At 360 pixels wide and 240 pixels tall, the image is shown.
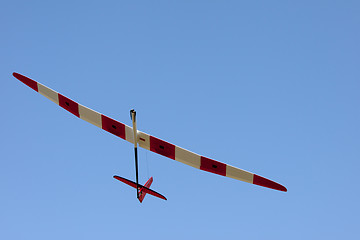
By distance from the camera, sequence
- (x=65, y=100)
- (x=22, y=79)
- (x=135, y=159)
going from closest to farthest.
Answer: (x=135, y=159), (x=65, y=100), (x=22, y=79)

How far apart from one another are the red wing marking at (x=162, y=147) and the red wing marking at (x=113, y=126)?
1.05m

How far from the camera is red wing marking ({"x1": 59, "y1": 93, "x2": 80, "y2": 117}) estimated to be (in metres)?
14.0

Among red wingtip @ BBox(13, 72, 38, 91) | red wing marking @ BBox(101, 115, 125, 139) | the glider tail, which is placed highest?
red wingtip @ BBox(13, 72, 38, 91)

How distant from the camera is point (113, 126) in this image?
13.5 m

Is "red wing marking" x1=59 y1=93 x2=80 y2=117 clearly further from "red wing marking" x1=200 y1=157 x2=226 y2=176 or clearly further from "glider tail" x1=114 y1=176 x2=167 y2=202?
"red wing marking" x1=200 y1=157 x2=226 y2=176

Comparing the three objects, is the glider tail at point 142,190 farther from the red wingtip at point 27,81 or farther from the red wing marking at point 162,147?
the red wingtip at point 27,81

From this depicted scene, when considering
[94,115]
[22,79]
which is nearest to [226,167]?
[94,115]

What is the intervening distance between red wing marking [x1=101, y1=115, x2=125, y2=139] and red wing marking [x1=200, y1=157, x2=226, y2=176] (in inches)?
109

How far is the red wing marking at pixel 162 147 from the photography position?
1312cm

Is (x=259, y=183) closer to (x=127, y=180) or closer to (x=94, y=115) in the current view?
(x=127, y=180)

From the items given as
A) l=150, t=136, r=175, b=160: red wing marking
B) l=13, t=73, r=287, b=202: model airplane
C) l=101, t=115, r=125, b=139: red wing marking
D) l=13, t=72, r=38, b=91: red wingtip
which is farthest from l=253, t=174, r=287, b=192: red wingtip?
l=13, t=72, r=38, b=91: red wingtip

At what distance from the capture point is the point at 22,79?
49.9 feet

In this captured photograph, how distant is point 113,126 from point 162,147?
1.79 metres

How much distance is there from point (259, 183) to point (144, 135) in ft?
13.3
